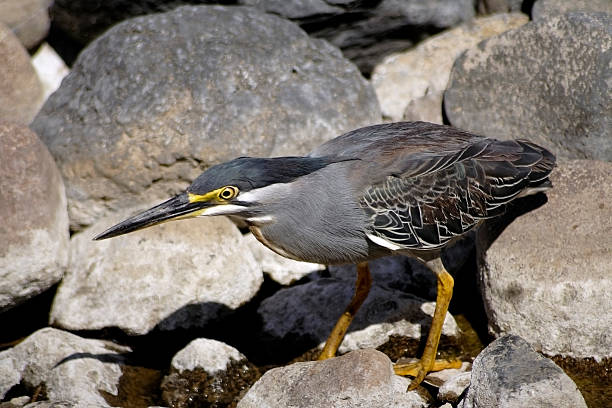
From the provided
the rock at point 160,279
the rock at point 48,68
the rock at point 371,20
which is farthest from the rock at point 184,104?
the rock at point 48,68

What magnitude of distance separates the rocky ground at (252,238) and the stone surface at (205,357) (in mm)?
13

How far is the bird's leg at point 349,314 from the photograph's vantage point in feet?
17.5

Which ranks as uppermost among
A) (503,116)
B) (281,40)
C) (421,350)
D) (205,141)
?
(281,40)

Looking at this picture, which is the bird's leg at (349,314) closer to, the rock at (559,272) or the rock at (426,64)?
the rock at (559,272)

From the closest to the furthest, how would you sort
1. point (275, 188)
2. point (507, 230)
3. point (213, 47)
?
point (275, 188) → point (507, 230) → point (213, 47)

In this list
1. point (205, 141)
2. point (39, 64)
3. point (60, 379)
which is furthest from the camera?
point (39, 64)

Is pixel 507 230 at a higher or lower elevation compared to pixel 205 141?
lower

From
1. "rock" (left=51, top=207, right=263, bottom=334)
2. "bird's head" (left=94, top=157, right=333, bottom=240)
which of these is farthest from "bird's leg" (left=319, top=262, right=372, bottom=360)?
"bird's head" (left=94, top=157, right=333, bottom=240)

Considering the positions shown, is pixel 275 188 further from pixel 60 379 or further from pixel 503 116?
pixel 503 116

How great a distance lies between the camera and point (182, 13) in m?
6.88

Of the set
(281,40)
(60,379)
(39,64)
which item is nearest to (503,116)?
(281,40)

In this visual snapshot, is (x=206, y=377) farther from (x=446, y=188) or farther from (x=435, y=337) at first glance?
(x=446, y=188)

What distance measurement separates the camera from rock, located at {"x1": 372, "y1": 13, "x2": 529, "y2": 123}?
740 centimetres

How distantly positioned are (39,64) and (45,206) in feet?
8.41
